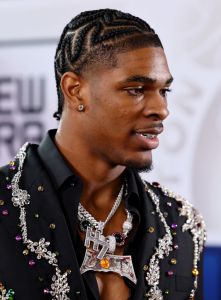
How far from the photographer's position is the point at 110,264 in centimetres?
119

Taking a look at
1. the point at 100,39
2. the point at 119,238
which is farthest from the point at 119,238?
the point at 100,39

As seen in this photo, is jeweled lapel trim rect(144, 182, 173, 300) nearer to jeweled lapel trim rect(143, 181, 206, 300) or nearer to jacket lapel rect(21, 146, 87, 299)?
jeweled lapel trim rect(143, 181, 206, 300)

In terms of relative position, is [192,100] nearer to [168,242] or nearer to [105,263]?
[168,242]

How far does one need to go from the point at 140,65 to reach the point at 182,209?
1.26ft

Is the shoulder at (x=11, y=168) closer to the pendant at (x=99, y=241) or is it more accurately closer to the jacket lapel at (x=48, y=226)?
the jacket lapel at (x=48, y=226)

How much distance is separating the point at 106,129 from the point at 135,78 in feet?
0.36

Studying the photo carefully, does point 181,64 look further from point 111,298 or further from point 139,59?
point 111,298

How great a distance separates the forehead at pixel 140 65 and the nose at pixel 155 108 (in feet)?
0.13

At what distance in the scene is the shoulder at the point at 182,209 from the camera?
1.35m

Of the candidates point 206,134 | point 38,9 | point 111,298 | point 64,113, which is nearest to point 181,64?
point 206,134

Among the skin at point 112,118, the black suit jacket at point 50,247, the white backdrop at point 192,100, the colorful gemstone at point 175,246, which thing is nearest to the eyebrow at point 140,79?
the skin at point 112,118

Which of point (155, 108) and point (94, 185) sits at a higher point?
point (155, 108)

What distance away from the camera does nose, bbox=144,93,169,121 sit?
3.74 ft

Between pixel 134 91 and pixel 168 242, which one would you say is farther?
pixel 168 242
